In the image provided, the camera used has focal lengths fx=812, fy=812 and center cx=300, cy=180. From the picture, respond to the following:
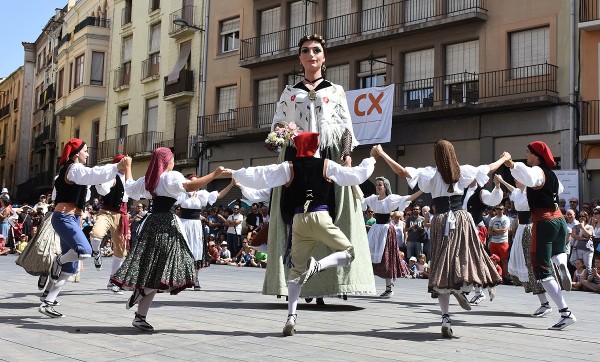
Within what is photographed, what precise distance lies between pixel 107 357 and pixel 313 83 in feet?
14.7

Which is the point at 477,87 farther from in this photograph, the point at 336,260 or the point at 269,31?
the point at 336,260

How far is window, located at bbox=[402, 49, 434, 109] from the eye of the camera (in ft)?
82.5

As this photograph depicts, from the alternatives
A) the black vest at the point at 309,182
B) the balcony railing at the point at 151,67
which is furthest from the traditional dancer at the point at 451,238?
the balcony railing at the point at 151,67

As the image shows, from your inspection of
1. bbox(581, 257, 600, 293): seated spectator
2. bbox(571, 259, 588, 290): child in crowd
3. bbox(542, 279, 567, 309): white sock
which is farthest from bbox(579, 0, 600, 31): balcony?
bbox(542, 279, 567, 309): white sock

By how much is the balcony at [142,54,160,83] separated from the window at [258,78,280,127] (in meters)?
7.19

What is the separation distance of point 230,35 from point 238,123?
406 cm

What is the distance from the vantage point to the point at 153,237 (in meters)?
7.47

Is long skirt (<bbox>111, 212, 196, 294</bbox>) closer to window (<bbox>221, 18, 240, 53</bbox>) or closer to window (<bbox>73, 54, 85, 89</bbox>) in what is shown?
window (<bbox>221, 18, 240, 53</bbox>)

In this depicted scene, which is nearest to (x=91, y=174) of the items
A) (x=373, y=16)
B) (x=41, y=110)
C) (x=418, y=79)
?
(x=418, y=79)

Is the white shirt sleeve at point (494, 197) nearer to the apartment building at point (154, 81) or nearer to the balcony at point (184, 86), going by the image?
the apartment building at point (154, 81)

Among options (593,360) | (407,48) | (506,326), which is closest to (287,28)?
(407,48)

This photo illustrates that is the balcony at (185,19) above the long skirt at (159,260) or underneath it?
above

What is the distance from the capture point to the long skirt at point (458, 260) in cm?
725

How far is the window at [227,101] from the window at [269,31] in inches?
98.7
